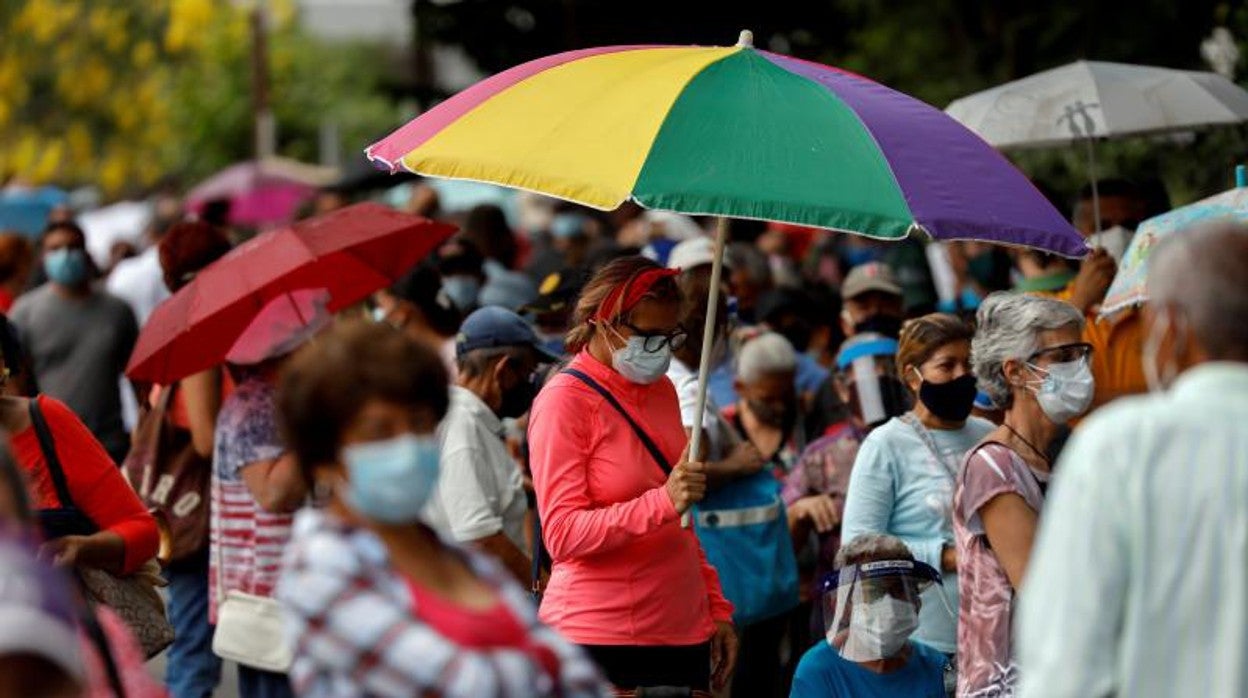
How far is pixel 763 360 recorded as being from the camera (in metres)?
9.00

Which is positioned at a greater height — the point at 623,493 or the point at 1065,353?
the point at 1065,353

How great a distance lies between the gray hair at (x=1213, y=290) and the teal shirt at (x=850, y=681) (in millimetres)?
2781

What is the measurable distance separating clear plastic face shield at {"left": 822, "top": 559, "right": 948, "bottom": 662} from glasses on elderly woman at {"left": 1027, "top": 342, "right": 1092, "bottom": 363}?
2.75 feet

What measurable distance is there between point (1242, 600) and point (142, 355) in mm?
4662

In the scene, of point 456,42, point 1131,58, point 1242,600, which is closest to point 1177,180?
point 1131,58

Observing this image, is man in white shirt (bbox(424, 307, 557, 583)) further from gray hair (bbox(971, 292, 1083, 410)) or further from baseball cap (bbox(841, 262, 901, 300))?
baseball cap (bbox(841, 262, 901, 300))

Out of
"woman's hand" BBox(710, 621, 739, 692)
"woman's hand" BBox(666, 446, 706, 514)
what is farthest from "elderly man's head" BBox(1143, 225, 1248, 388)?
"woman's hand" BBox(710, 621, 739, 692)

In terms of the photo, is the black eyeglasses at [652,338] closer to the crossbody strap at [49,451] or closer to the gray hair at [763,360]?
the crossbody strap at [49,451]

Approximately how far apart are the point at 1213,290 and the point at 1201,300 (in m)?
0.03

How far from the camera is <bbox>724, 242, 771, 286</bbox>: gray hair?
37.9ft

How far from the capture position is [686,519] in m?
6.22

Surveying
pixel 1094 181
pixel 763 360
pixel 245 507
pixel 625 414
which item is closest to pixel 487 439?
pixel 245 507

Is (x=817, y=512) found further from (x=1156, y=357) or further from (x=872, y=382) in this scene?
(x=1156, y=357)

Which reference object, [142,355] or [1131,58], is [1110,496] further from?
[1131,58]
